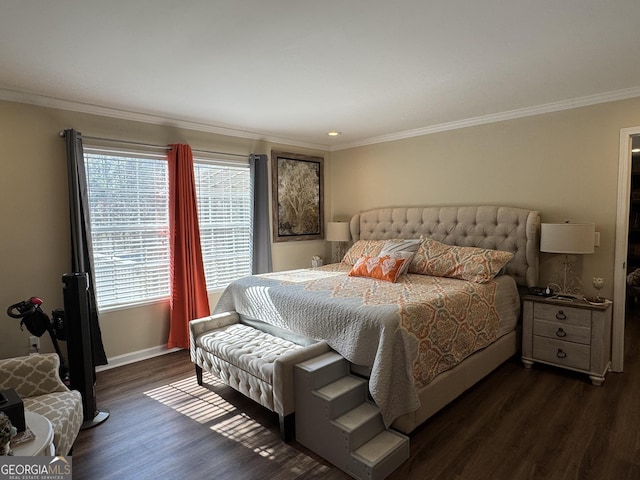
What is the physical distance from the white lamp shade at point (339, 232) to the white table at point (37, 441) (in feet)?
12.5

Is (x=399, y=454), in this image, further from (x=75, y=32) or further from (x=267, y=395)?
(x=75, y=32)

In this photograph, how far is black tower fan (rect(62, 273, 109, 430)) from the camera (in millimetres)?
2445

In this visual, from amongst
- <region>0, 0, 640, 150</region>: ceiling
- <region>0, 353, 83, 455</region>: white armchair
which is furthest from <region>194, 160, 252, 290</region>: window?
<region>0, 353, 83, 455</region>: white armchair

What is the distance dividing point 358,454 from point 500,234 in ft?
8.65

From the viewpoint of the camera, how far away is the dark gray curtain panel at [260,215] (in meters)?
4.48

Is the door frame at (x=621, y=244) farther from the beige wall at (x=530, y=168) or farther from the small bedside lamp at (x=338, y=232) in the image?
the small bedside lamp at (x=338, y=232)

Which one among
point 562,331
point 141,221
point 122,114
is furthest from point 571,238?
point 122,114

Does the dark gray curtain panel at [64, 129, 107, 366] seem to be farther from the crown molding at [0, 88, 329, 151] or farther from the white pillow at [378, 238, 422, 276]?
the white pillow at [378, 238, 422, 276]

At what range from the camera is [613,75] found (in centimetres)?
269

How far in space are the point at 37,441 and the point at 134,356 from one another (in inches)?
91.9

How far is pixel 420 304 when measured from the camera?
244cm

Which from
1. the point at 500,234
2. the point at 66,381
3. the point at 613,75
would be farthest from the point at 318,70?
the point at 66,381

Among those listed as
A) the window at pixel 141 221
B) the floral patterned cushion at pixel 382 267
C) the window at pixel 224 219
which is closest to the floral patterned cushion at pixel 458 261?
→ the floral patterned cushion at pixel 382 267

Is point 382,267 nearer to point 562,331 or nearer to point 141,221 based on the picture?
point 562,331
